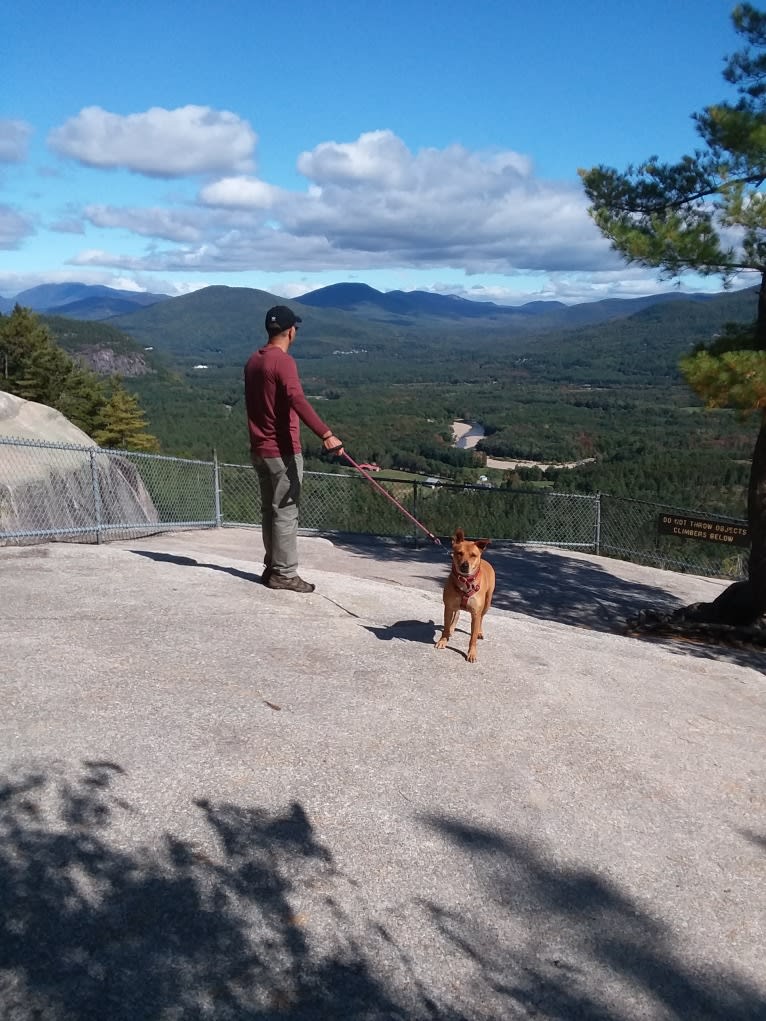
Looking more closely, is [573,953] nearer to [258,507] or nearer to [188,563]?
[188,563]

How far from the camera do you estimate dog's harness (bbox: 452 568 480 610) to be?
17.7 ft

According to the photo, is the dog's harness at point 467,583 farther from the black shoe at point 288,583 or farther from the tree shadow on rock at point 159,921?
the tree shadow on rock at point 159,921

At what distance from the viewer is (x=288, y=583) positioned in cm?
681

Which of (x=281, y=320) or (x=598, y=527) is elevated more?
(x=281, y=320)

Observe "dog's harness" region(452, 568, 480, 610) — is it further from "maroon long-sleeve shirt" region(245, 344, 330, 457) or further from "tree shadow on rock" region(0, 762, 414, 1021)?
"tree shadow on rock" region(0, 762, 414, 1021)

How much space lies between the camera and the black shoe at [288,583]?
6809 millimetres

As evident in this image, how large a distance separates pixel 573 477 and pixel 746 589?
91.5 feet

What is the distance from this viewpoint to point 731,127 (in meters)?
8.84

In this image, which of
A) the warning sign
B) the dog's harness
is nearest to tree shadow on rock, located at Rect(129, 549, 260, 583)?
the dog's harness

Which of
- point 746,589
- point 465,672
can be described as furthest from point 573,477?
point 465,672

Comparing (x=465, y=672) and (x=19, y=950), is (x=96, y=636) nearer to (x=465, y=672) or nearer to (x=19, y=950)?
(x=465, y=672)

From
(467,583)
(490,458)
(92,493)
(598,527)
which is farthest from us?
(490,458)

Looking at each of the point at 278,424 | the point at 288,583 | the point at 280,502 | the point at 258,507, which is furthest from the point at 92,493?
the point at 278,424

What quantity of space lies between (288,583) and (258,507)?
7.57 m
